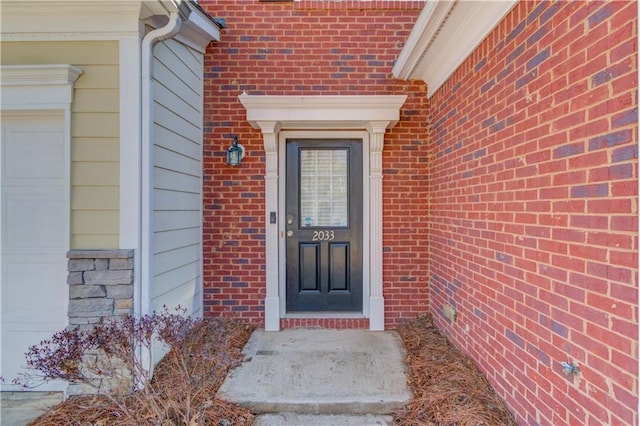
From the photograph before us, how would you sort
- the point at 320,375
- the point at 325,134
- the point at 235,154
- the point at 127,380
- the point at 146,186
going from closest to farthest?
1. the point at 127,380
2. the point at 146,186
3. the point at 320,375
4. the point at 235,154
5. the point at 325,134

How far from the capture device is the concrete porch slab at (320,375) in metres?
2.15

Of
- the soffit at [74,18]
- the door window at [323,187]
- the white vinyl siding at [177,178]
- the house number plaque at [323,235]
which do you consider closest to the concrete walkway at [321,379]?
the white vinyl siding at [177,178]

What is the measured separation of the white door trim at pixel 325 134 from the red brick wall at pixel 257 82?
0.10 m

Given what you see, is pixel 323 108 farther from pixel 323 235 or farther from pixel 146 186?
pixel 146 186

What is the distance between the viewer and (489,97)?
2191mm

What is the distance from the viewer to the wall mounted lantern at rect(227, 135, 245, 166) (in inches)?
130

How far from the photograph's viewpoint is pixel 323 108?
307cm

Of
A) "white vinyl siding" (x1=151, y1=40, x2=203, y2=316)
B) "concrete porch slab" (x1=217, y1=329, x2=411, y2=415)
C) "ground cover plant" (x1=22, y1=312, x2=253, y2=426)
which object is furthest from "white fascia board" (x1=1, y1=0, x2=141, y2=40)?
"concrete porch slab" (x1=217, y1=329, x2=411, y2=415)

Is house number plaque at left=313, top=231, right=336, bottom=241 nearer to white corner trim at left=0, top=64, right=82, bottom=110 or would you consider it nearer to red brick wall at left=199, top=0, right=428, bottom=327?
red brick wall at left=199, top=0, right=428, bottom=327

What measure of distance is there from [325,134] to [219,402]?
8.18 ft

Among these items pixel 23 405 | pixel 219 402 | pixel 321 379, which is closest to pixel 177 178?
pixel 219 402

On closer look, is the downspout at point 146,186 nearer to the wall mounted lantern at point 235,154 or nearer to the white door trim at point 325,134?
the white door trim at point 325,134

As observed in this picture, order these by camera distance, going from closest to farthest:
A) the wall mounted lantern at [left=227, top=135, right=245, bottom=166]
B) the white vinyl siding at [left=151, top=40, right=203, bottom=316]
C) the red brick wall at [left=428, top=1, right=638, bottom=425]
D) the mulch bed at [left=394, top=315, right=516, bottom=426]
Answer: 1. the red brick wall at [left=428, top=1, right=638, bottom=425]
2. the mulch bed at [left=394, top=315, right=516, bottom=426]
3. the white vinyl siding at [left=151, top=40, right=203, bottom=316]
4. the wall mounted lantern at [left=227, top=135, right=245, bottom=166]

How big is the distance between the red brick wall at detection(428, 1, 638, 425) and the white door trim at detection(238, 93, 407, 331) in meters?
0.86
